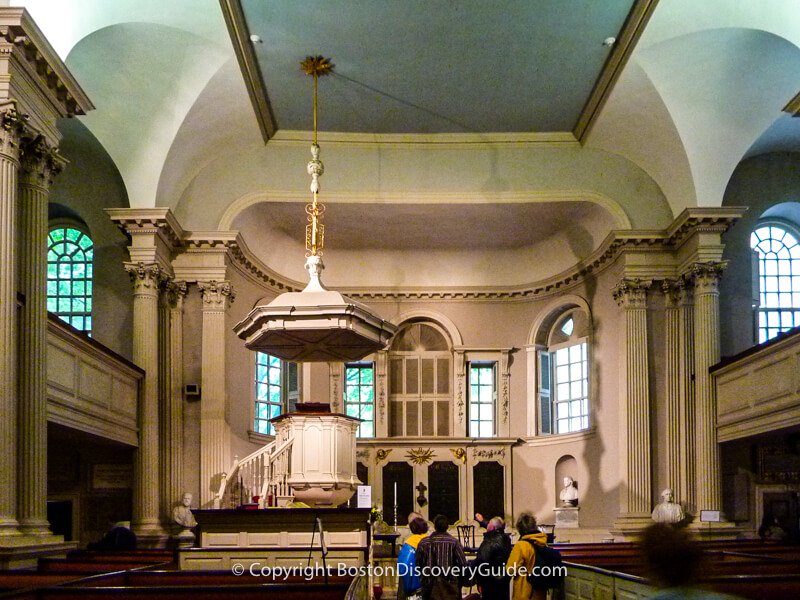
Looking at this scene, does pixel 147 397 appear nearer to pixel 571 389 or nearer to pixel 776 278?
pixel 571 389

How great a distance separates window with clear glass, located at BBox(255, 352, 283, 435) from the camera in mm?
20609

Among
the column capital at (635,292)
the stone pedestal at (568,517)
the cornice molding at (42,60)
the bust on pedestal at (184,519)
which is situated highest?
the cornice molding at (42,60)

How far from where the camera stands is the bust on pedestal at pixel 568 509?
20.0m

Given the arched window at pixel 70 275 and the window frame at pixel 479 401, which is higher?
the arched window at pixel 70 275

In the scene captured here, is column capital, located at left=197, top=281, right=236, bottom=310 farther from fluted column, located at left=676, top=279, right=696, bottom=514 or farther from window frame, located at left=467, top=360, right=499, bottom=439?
fluted column, located at left=676, top=279, right=696, bottom=514

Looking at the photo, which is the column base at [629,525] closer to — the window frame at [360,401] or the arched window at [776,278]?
the arched window at [776,278]

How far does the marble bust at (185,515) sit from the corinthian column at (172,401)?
0.64ft

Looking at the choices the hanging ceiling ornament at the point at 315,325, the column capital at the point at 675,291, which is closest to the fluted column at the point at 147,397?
the hanging ceiling ornament at the point at 315,325

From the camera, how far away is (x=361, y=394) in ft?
74.6

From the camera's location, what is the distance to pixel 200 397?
58.7 ft

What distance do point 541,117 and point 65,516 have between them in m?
10.7

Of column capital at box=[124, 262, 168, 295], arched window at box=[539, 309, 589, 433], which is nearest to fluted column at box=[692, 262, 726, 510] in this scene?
arched window at box=[539, 309, 589, 433]

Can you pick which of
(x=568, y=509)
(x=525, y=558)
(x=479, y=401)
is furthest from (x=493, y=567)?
(x=479, y=401)

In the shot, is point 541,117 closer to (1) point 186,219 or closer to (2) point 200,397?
(1) point 186,219
